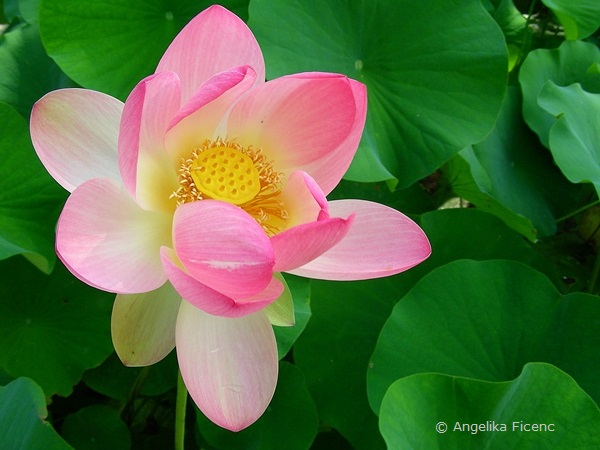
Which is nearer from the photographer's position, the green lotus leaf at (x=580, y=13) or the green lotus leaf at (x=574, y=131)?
the green lotus leaf at (x=574, y=131)

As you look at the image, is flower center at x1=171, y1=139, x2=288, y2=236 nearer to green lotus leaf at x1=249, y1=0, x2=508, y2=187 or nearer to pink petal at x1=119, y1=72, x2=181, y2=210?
pink petal at x1=119, y1=72, x2=181, y2=210

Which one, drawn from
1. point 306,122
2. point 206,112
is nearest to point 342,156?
point 306,122

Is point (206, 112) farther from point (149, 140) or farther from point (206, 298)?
point (206, 298)

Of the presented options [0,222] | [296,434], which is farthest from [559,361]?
[0,222]

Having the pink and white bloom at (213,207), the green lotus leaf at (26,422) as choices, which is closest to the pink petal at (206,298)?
the pink and white bloom at (213,207)

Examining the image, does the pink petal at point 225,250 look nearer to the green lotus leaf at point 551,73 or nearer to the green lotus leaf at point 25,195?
the green lotus leaf at point 25,195

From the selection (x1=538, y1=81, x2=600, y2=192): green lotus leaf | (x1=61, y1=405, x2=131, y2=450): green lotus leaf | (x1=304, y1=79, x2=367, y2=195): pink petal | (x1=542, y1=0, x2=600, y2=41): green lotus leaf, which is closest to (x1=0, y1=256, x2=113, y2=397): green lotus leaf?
(x1=61, y1=405, x2=131, y2=450): green lotus leaf

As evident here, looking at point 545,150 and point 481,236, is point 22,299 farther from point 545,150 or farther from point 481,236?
point 545,150
